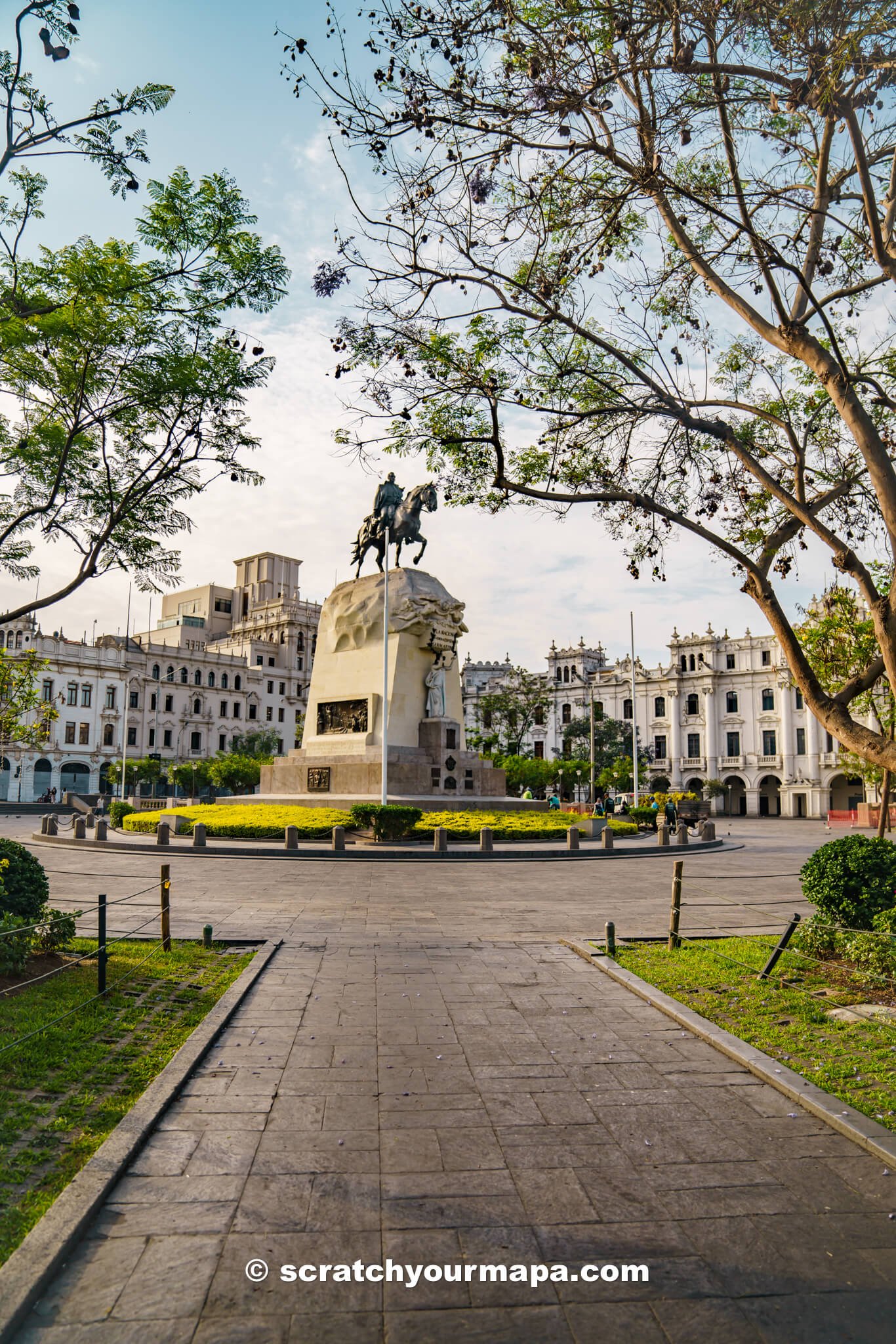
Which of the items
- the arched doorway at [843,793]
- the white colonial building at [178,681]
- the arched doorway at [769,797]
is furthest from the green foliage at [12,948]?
the arched doorway at [769,797]

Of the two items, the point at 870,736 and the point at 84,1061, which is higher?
the point at 870,736

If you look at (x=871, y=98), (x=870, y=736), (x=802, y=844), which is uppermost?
(x=871, y=98)

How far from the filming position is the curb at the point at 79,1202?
3.27 m

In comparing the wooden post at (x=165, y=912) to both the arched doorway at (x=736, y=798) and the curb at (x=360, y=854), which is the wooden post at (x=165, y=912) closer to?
the curb at (x=360, y=854)

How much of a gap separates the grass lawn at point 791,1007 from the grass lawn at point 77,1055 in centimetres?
426

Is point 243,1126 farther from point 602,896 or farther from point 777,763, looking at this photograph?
point 777,763

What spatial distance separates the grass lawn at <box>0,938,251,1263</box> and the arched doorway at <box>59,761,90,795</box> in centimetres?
6095

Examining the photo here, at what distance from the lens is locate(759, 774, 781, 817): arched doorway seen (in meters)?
78.4

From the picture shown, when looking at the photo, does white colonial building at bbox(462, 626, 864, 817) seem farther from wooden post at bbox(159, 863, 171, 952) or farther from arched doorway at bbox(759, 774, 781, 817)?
wooden post at bbox(159, 863, 171, 952)

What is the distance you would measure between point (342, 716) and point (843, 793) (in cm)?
5667

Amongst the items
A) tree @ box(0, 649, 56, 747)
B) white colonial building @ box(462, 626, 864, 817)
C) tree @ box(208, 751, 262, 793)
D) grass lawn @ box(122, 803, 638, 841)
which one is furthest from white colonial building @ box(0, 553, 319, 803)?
tree @ box(0, 649, 56, 747)

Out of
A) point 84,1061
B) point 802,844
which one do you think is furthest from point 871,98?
point 802,844

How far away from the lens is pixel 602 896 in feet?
51.5

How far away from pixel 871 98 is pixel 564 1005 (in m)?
7.52
